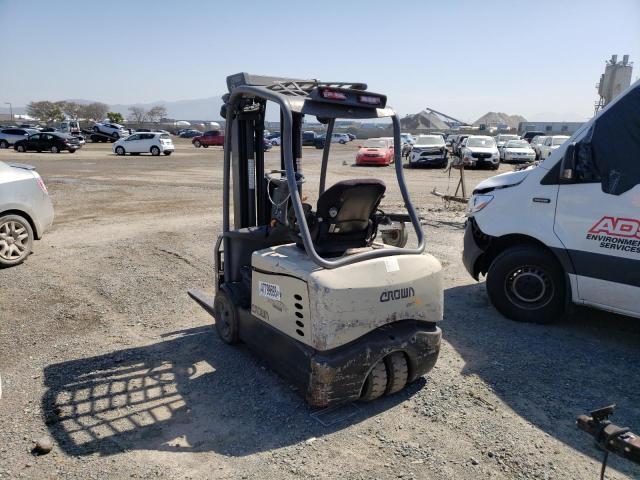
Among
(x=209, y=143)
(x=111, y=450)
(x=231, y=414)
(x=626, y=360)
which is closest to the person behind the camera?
(x=111, y=450)

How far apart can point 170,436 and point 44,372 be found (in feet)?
5.48

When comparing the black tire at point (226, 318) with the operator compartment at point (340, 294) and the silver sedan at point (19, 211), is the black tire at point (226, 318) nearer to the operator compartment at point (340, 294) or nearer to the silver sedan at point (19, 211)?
the operator compartment at point (340, 294)

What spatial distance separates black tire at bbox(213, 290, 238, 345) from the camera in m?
4.75

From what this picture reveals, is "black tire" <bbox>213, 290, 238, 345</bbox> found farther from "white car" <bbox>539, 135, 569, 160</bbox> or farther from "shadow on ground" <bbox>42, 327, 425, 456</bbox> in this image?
"white car" <bbox>539, 135, 569, 160</bbox>

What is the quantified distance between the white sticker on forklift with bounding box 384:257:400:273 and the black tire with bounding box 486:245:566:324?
233 cm

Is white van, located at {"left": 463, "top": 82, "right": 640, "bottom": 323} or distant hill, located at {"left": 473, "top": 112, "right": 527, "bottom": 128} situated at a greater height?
distant hill, located at {"left": 473, "top": 112, "right": 527, "bottom": 128}

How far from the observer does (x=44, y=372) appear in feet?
14.6

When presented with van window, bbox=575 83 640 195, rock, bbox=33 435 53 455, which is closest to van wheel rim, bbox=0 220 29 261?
rock, bbox=33 435 53 455

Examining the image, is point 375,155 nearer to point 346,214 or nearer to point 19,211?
point 19,211

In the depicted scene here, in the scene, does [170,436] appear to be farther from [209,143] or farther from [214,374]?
[209,143]

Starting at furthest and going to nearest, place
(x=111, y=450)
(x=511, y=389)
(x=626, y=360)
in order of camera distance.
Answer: (x=626, y=360) → (x=511, y=389) → (x=111, y=450)

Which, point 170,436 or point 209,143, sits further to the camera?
point 209,143

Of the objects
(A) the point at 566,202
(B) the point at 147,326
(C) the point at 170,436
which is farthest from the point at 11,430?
(A) the point at 566,202

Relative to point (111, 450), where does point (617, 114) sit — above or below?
above
